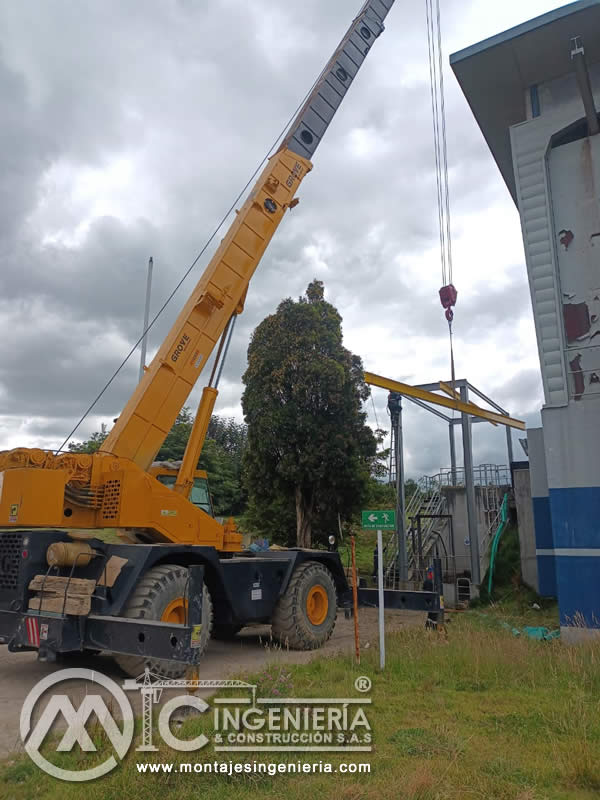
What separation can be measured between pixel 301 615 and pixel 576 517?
4985mm

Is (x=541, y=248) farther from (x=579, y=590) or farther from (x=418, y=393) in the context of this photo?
(x=579, y=590)

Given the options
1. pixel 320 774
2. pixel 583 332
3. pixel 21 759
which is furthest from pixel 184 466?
pixel 583 332

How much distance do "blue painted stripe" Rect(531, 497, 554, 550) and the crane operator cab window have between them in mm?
8413

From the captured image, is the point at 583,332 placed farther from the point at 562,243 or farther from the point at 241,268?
the point at 241,268

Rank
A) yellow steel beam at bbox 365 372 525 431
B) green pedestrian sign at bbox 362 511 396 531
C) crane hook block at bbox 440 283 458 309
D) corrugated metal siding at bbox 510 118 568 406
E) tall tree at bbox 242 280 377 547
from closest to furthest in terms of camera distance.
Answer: green pedestrian sign at bbox 362 511 396 531, corrugated metal siding at bbox 510 118 568 406, crane hook block at bbox 440 283 458 309, yellow steel beam at bbox 365 372 525 431, tall tree at bbox 242 280 377 547

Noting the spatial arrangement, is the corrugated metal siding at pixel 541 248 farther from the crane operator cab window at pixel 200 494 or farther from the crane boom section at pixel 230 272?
the crane operator cab window at pixel 200 494

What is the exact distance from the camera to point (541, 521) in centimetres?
1461

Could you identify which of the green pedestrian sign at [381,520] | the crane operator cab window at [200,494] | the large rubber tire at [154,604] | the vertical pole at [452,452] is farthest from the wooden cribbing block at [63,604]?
the vertical pole at [452,452]

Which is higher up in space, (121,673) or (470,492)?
(470,492)

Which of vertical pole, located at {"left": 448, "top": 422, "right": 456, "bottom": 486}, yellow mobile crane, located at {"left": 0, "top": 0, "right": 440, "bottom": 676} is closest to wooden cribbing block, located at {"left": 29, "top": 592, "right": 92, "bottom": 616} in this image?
yellow mobile crane, located at {"left": 0, "top": 0, "right": 440, "bottom": 676}

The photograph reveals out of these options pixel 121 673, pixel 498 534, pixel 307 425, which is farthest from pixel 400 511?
pixel 121 673

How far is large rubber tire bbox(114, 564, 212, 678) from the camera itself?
23.6 feet

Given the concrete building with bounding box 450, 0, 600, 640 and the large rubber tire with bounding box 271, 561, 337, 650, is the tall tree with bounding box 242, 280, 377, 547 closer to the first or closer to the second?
the large rubber tire with bounding box 271, 561, 337, 650

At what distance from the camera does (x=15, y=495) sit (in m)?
7.45
